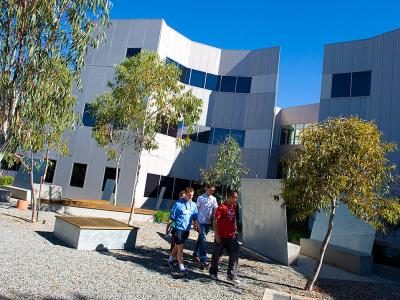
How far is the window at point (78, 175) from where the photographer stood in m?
21.2

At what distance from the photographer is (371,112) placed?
1878 cm

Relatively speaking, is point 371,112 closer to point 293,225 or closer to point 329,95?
point 329,95

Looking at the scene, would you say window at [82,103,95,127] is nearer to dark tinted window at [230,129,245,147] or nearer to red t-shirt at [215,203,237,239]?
dark tinted window at [230,129,245,147]

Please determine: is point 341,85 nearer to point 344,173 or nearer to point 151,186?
point 151,186

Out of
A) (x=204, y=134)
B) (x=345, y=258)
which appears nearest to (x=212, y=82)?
(x=204, y=134)

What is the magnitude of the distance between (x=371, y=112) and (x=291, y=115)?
6.60m

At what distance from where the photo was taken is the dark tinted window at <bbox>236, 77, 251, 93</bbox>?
24094mm

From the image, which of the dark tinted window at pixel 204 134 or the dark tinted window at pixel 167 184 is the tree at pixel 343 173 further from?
the dark tinted window at pixel 204 134

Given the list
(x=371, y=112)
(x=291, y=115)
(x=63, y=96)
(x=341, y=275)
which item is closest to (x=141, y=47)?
(x=291, y=115)

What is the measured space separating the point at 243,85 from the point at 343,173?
18.5 metres

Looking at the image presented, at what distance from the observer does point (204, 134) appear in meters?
23.8

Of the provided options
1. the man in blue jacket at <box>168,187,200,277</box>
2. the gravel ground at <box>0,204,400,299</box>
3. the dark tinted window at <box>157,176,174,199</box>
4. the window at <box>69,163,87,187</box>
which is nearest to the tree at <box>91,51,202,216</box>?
the gravel ground at <box>0,204,400,299</box>

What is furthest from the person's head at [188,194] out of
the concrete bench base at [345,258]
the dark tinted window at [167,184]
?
the dark tinted window at [167,184]

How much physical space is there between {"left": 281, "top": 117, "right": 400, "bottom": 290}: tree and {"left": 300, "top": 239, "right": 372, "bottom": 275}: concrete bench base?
2.81 meters
